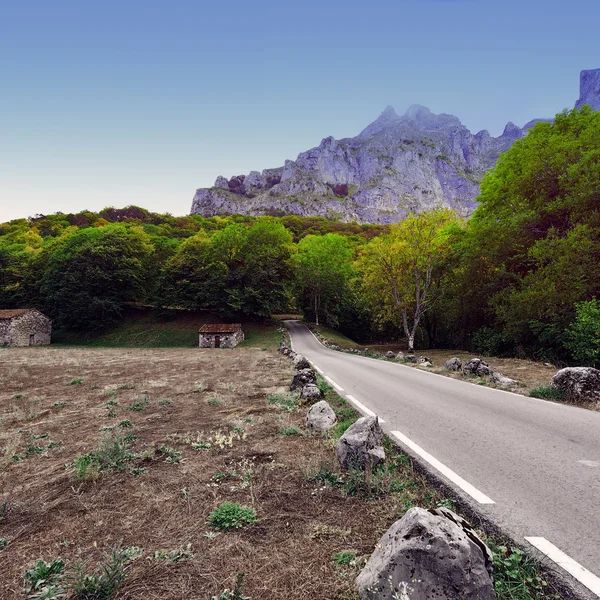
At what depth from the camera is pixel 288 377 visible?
14852 millimetres

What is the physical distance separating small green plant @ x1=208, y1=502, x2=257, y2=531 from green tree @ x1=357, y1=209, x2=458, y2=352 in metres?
26.9

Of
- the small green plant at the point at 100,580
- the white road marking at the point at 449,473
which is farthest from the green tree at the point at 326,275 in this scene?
the small green plant at the point at 100,580

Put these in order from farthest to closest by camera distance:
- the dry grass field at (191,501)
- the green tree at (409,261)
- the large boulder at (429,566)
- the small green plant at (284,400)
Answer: the green tree at (409,261)
the small green plant at (284,400)
the dry grass field at (191,501)
the large boulder at (429,566)

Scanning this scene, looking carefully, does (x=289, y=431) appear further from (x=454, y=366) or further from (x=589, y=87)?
(x=589, y=87)

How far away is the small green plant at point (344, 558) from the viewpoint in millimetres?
3205

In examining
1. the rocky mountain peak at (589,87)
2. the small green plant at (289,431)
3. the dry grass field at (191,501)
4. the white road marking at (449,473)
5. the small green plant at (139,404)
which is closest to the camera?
the dry grass field at (191,501)

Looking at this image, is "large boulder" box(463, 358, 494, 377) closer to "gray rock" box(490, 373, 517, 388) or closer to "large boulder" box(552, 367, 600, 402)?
"gray rock" box(490, 373, 517, 388)

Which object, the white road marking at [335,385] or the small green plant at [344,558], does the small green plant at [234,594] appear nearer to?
the small green plant at [344,558]

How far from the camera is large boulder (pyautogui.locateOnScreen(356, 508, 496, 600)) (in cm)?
250

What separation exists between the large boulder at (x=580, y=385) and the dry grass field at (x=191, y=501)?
20.1 ft

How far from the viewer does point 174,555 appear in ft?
10.9

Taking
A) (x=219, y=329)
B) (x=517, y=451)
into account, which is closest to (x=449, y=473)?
(x=517, y=451)

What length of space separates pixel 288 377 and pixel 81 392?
800 cm

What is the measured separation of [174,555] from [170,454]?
2909mm
